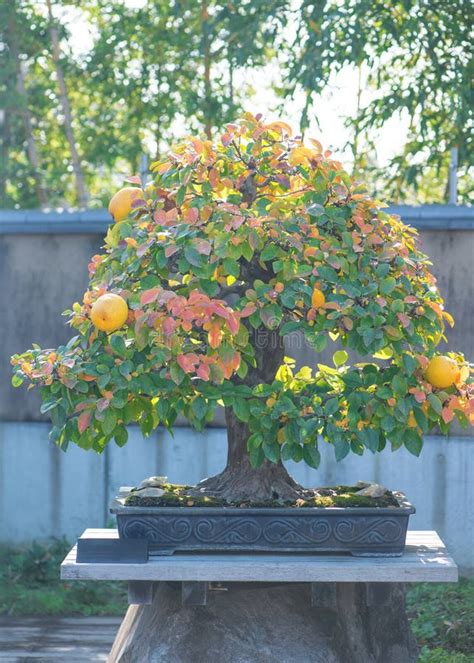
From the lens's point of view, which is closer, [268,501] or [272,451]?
[272,451]

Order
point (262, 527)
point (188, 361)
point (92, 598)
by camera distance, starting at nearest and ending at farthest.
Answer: point (188, 361) < point (262, 527) < point (92, 598)

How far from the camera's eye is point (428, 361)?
11.0ft

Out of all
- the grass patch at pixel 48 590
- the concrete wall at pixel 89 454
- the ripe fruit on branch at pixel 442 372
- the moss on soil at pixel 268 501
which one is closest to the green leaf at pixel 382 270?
the ripe fruit on branch at pixel 442 372

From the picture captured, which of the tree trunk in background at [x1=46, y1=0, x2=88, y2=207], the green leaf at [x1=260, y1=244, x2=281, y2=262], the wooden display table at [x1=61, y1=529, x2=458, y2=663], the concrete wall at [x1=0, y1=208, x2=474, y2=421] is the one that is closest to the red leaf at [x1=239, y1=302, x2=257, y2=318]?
the green leaf at [x1=260, y1=244, x2=281, y2=262]

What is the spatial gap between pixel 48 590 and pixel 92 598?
0.26m

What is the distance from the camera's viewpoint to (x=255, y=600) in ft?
11.6

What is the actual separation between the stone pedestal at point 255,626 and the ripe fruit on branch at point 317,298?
3.01 ft

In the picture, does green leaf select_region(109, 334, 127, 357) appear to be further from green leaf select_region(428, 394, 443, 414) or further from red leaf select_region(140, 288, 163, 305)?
green leaf select_region(428, 394, 443, 414)

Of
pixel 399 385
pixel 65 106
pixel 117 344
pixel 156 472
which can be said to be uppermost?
pixel 65 106

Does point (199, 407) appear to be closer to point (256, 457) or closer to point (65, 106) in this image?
point (256, 457)

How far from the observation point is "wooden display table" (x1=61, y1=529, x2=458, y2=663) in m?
3.27

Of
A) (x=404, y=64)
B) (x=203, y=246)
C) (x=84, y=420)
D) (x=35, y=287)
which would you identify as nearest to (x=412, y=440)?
(x=203, y=246)

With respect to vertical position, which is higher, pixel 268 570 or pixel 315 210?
pixel 315 210

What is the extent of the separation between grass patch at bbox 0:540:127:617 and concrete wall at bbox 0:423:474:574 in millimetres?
249
